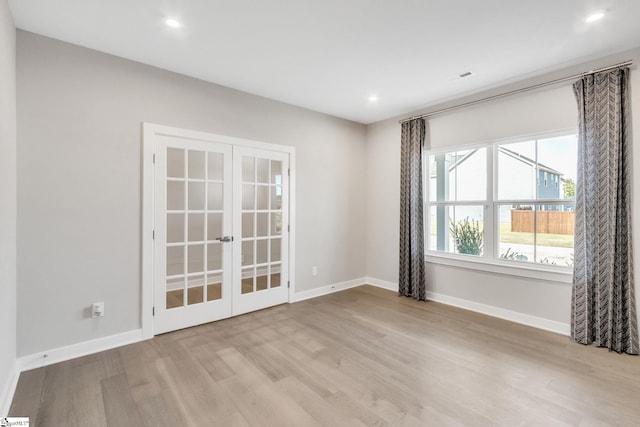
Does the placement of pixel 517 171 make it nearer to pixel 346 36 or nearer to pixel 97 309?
pixel 346 36

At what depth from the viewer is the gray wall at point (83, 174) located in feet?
8.14

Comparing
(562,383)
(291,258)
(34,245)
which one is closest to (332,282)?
(291,258)

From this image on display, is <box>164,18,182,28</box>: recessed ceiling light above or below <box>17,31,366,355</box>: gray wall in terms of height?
above

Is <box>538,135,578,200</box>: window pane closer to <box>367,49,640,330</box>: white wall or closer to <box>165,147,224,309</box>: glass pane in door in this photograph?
<box>367,49,640,330</box>: white wall

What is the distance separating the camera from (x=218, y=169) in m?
3.52

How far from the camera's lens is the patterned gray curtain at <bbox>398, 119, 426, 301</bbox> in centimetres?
430

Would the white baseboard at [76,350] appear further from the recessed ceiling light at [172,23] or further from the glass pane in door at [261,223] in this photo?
the recessed ceiling light at [172,23]

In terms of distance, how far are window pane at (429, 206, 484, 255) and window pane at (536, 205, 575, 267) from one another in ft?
2.03

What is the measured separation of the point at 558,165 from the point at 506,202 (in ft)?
2.07

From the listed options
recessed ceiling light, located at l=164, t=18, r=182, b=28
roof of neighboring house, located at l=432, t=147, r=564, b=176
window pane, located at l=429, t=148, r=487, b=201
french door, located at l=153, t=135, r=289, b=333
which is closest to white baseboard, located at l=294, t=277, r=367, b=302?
french door, located at l=153, t=135, r=289, b=333

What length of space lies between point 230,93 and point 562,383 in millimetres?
4152

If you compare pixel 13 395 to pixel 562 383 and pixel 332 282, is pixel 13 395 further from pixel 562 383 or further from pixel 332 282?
pixel 562 383

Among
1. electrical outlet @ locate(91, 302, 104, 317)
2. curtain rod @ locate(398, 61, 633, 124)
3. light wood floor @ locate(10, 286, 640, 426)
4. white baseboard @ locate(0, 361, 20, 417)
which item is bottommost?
light wood floor @ locate(10, 286, 640, 426)

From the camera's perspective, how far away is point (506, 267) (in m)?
3.56
